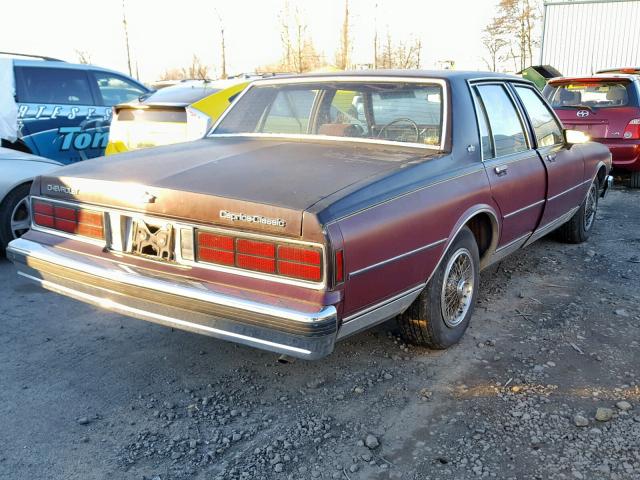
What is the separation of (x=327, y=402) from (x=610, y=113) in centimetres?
755

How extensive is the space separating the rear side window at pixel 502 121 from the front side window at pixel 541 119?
0.85 feet

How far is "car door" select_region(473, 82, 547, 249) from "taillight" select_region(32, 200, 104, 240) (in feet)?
7.36

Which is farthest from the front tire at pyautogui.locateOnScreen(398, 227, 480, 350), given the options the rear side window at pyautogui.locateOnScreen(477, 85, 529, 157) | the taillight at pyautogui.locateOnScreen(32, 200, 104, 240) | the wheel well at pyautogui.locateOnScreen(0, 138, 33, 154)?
the wheel well at pyautogui.locateOnScreen(0, 138, 33, 154)

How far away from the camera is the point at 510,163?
3873 mm

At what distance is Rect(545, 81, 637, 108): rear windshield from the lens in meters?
8.73

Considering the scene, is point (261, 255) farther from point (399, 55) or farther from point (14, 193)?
point (399, 55)

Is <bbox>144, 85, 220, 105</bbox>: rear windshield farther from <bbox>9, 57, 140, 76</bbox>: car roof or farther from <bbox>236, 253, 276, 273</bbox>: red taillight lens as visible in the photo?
<bbox>236, 253, 276, 273</bbox>: red taillight lens

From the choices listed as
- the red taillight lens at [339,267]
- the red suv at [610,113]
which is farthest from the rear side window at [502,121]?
the red suv at [610,113]

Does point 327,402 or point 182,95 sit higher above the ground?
point 182,95

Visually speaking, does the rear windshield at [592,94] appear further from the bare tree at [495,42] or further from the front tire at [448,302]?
the bare tree at [495,42]

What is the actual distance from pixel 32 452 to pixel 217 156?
1.73 metres

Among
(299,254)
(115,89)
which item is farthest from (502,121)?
(115,89)

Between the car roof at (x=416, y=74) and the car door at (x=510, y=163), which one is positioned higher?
the car roof at (x=416, y=74)

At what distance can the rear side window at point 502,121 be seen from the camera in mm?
3842
